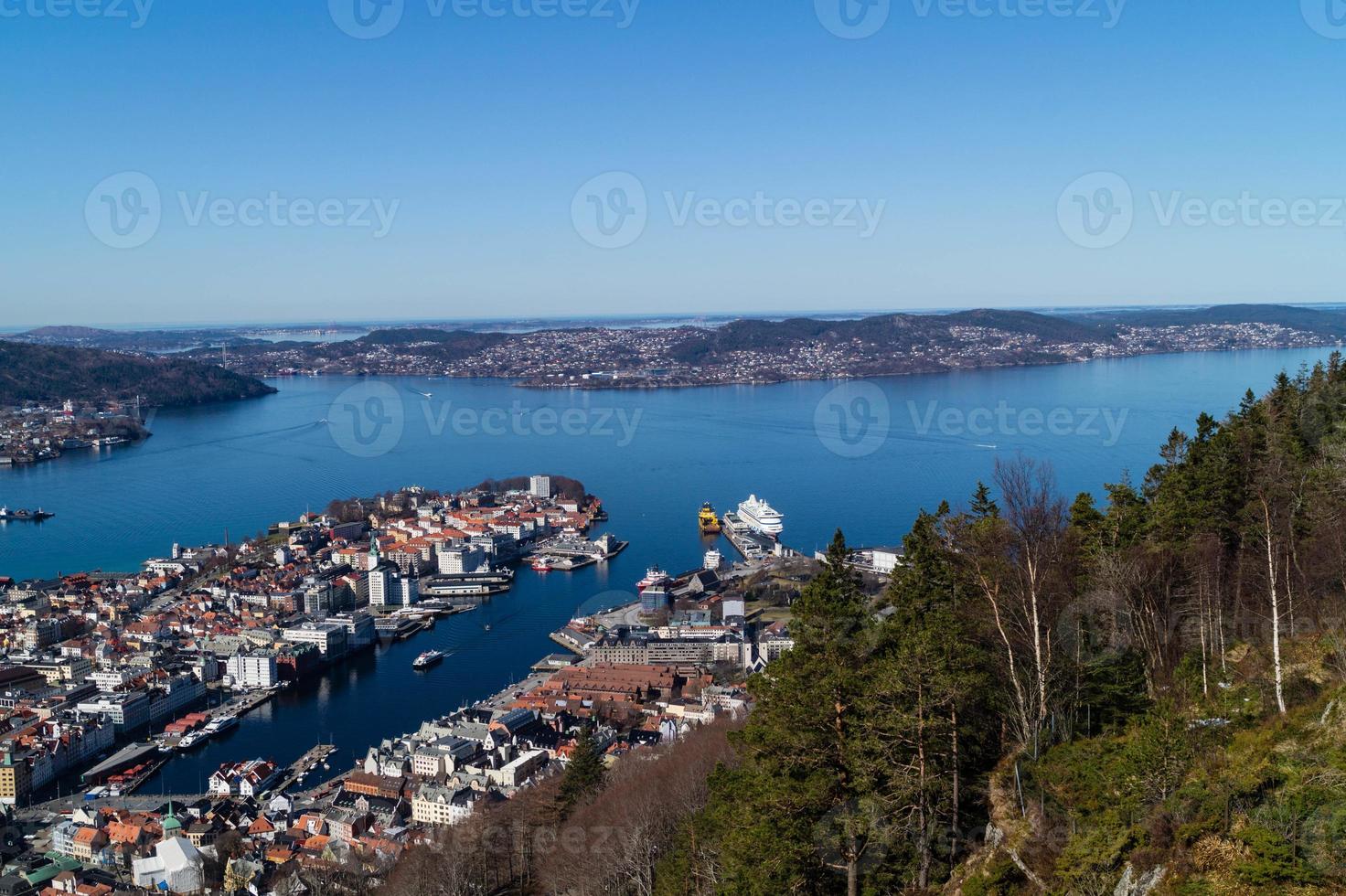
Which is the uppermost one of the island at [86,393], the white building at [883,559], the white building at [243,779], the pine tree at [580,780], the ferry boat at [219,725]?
the island at [86,393]

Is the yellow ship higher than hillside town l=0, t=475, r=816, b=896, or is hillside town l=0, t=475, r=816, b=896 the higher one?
the yellow ship

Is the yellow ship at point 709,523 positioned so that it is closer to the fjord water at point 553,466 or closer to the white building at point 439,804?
the fjord water at point 553,466

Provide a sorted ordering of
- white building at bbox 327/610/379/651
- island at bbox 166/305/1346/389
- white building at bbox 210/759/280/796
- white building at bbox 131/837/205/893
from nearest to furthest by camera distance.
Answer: white building at bbox 131/837/205/893 < white building at bbox 210/759/280/796 < white building at bbox 327/610/379/651 < island at bbox 166/305/1346/389

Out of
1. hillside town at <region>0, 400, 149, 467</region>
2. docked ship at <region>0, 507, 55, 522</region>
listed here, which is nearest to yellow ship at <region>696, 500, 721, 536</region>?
docked ship at <region>0, 507, 55, 522</region>

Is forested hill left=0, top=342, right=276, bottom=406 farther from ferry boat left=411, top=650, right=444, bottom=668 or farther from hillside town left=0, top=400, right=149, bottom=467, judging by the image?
ferry boat left=411, top=650, right=444, bottom=668

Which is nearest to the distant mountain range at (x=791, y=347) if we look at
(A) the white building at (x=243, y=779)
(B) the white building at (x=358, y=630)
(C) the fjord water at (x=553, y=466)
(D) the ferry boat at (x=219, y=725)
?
(C) the fjord water at (x=553, y=466)

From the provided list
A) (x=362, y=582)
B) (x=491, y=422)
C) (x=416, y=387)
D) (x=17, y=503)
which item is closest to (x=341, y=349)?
(x=416, y=387)
